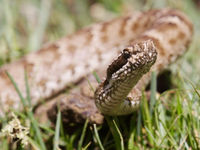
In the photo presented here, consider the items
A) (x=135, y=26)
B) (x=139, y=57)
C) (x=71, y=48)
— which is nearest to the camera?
(x=139, y=57)

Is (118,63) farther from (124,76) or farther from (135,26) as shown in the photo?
(135,26)

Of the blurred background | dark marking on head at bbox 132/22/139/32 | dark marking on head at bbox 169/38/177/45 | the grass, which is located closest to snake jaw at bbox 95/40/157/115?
the grass

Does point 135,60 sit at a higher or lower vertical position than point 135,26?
lower

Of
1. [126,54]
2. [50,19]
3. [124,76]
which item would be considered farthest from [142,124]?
[50,19]

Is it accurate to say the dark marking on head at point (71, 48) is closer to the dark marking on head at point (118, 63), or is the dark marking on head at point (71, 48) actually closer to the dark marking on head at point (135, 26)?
the dark marking on head at point (135, 26)

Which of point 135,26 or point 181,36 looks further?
point 135,26

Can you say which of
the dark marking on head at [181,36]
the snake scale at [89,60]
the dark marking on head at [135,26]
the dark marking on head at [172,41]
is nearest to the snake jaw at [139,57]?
the snake scale at [89,60]

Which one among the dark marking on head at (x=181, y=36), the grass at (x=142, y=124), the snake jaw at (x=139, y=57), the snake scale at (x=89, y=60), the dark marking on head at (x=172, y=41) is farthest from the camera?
the dark marking on head at (x=181, y=36)

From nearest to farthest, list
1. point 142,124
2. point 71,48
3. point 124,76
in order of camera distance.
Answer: point 124,76
point 142,124
point 71,48

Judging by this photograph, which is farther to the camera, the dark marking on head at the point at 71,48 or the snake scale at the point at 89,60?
the dark marking on head at the point at 71,48
